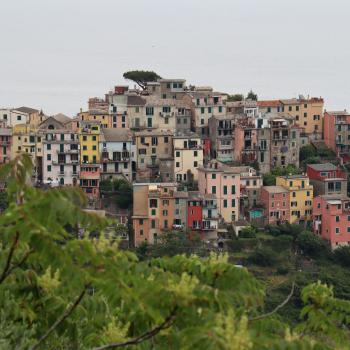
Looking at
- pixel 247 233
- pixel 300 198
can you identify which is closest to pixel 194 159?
pixel 300 198

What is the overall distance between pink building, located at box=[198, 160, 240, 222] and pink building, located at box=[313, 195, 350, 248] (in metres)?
1.49

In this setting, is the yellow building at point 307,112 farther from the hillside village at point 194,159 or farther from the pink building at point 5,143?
the pink building at point 5,143

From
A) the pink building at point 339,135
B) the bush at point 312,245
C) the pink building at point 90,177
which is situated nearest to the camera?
the bush at point 312,245

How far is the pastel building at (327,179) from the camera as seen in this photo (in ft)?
77.0

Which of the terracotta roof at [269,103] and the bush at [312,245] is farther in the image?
the terracotta roof at [269,103]

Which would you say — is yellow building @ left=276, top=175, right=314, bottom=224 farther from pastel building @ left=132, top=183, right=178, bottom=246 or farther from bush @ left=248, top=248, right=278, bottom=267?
pastel building @ left=132, top=183, right=178, bottom=246

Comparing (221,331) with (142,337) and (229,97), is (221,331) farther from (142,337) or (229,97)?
(229,97)

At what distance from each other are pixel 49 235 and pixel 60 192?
140 millimetres

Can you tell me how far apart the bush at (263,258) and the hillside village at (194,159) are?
1.03 m

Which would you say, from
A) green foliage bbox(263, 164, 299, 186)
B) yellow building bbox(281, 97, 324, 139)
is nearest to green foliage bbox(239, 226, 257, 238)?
green foliage bbox(263, 164, 299, 186)

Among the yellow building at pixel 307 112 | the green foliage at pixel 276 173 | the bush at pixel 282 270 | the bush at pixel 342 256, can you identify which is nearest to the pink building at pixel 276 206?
the green foliage at pixel 276 173

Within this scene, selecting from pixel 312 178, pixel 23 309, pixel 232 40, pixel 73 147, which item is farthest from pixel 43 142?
pixel 232 40

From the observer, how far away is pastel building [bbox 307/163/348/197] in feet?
77.0

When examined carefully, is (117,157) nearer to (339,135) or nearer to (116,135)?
(116,135)
